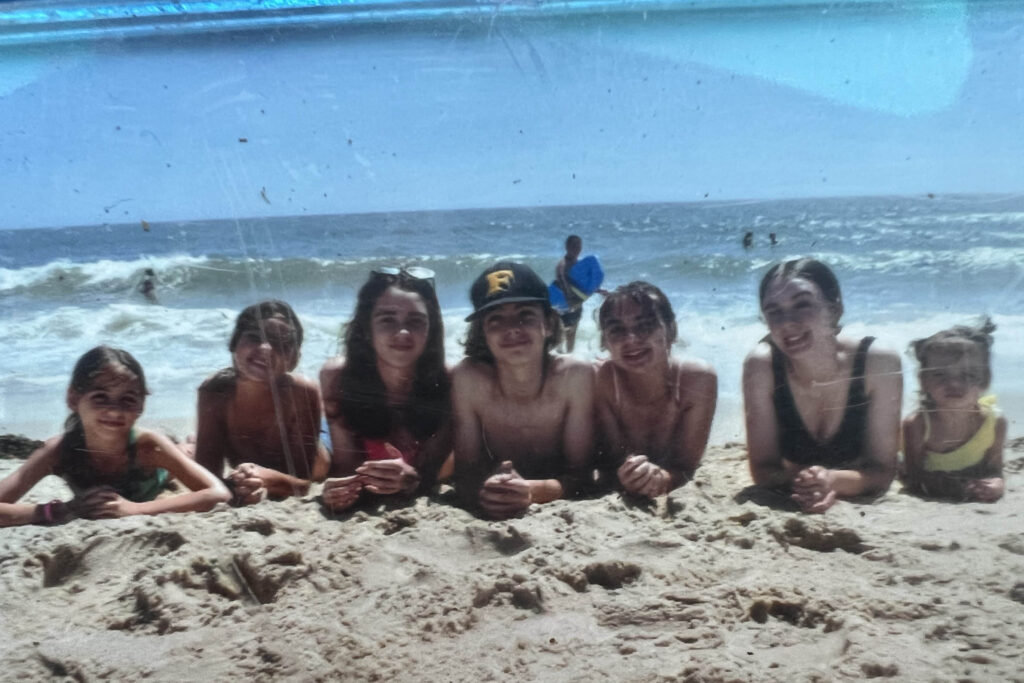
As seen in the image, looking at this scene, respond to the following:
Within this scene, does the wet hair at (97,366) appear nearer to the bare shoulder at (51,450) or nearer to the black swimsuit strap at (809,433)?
the bare shoulder at (51,450)

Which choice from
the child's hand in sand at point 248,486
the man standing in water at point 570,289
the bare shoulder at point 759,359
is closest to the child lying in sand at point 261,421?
the child's hand in sand at point 248,486

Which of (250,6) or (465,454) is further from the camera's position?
(465,454)

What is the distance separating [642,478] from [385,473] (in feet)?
2.41

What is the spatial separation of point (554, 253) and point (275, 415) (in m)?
0.93

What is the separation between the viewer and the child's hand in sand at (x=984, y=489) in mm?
2234

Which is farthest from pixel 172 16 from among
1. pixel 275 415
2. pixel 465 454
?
pixel 465 454

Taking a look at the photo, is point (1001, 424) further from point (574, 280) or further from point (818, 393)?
point (574, 280)

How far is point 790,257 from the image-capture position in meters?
2.15

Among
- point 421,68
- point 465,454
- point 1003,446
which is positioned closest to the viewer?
point 421,68

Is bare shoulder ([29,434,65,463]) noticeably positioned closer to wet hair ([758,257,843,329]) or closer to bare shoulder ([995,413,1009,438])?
wet hair ([758,257,843,329])

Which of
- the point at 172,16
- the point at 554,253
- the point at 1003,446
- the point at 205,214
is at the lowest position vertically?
the point at 1003,446

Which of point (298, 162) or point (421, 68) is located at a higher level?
point (421, 68)

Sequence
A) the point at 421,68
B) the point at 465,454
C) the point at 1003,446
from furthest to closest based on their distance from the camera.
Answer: the point at 465,454, the point at 1003,446, the point at 421,68

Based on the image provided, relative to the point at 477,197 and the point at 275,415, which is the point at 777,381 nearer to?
the point at 477,197
